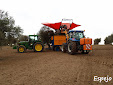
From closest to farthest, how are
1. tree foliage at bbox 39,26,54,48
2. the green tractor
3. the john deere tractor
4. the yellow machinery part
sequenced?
the john deere tractor < the green tractor < the yellow machinery part < tree foliage at bbox 39,26,54,48

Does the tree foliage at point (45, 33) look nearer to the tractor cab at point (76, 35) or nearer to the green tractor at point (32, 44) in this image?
the green tractor at point (32, 44)

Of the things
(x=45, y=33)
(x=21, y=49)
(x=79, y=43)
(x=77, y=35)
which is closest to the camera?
(x=79, y=43)

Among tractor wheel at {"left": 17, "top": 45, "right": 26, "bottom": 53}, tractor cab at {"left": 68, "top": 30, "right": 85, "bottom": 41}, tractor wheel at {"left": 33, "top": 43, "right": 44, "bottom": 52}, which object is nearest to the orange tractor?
tractor cab at {"left": 68, "top": 30, "right": 85, "bottom": 41}

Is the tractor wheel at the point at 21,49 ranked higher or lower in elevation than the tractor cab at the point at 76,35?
lower

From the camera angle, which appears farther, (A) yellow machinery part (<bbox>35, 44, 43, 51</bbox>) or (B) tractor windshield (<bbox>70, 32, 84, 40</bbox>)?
(A) yellow machinery part (<bbox>35, 44, 43, 51</bbox>)

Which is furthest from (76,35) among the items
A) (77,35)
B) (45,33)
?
(45,33)

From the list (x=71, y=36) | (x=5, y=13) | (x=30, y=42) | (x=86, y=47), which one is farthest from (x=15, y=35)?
(x=86, y=47)

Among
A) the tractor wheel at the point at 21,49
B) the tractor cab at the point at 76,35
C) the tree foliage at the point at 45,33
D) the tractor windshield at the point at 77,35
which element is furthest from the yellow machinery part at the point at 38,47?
the tractor windshield at the point at 77,35

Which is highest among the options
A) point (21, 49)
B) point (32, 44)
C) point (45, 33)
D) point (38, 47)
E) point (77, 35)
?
point (45, 33)

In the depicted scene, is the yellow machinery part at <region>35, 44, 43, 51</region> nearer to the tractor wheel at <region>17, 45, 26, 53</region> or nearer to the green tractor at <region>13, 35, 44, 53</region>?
the green tractor at <region>13, 35, 44, 53</region>

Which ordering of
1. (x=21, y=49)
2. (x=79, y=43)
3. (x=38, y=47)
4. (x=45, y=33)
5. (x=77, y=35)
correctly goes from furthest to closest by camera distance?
(x=45, y=33)
(x=38, y=47)
(x=21, y=49)
(x=77, y=35)
(x=79, y=43)

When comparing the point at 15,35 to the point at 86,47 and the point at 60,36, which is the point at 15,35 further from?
the point at 86,47

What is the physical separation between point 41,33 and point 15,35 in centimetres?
831

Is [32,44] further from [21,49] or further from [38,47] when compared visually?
[21,49]
